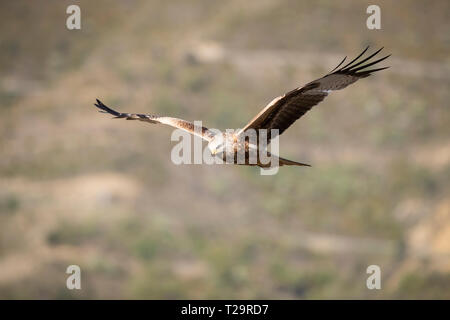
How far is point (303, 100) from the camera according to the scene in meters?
14.3

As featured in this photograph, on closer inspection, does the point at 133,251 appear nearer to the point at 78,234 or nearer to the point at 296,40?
the point at 78,234

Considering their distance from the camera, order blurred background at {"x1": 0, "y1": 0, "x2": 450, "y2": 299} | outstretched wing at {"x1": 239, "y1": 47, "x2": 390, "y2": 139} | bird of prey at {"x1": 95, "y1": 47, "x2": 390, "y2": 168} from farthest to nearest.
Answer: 1. blurred background at {"x1": 0, "y1": 0, "x2": 450, "y2": 299}
2. bird of prey at {"x1": 95, "y1": 47, "x2": 390, "y2": 168}
3. outstretched wing at {"x1": 239, "y1": 47, "x2": 390, "y2": 139}

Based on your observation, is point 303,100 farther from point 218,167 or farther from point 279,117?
point 218,167

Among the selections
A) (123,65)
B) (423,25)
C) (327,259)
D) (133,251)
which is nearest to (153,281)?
(133,251)

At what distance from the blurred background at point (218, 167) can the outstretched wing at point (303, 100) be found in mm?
24255

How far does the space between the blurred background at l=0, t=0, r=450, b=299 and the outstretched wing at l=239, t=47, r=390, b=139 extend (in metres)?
24.3

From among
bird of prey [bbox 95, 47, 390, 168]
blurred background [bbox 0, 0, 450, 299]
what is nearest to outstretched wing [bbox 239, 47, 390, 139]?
bird of prey [bbox 95, 47, 390, 168]

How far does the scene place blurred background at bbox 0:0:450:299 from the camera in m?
39.3

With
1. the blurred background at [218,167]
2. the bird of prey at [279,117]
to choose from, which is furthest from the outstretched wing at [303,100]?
the blurred background at [218,167]

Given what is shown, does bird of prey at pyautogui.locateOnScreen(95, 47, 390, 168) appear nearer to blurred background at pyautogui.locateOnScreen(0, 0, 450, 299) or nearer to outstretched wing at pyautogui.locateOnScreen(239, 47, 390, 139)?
outstretched wing at pyautogui.locateOnScreen(239, 47, 390, 139)

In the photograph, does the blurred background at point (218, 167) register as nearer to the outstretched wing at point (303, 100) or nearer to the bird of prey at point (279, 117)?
the bird of prey at point (279, 117)
